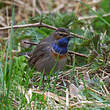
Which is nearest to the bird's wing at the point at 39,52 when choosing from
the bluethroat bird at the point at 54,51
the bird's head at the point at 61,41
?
the bluethroat bird at the point at 54,51

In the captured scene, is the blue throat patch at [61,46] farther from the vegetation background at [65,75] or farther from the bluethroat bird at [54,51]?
the vegetation background at [65,75]

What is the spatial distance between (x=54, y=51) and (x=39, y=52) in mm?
366

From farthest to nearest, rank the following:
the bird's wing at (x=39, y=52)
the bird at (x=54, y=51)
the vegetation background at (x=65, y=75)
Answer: the bird's wing at (x=39, y=52)
the bird at (x=54, y=51)
the vegetation background at (x=65, y=75)

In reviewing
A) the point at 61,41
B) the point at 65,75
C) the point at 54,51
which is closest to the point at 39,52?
the point at 54,51

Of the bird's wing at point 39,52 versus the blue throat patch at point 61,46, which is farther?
the bird's wing at point 39,52

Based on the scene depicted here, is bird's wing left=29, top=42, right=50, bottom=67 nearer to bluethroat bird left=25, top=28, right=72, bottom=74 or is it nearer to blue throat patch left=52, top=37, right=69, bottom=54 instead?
bluethroat bird left=25, top=28, right=72, bottom=74

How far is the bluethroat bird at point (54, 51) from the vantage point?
477 cm

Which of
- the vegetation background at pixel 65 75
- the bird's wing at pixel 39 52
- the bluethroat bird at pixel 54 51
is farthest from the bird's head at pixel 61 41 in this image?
the vegetation background at pixel 65 75

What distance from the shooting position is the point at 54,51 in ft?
15.9

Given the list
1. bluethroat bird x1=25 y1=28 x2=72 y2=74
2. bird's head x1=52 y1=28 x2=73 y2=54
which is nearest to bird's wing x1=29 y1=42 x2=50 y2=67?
bluethroat bird x1=25 y1=28 x2=72 y2=74

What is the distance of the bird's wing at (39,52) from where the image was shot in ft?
16.3

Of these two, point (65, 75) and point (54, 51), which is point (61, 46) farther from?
point (65, 75)

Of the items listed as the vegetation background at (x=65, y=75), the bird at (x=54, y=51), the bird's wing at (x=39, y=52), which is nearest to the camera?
the vegetation background at (x=65, y=75)

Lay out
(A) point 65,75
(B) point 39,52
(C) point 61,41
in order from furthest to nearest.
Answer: (B) point 39,52 → (C) point 61,41 → (A) point 65,75
